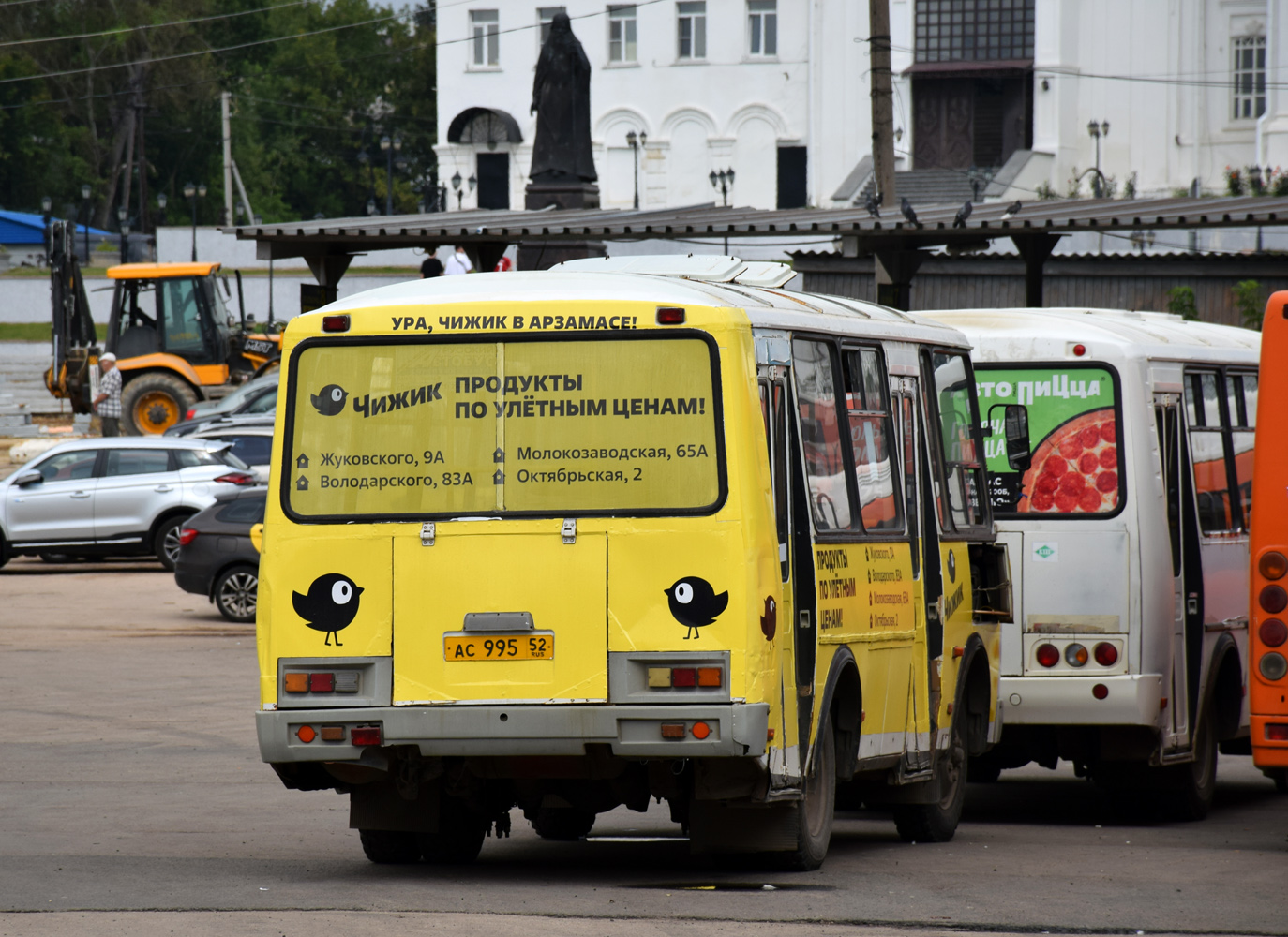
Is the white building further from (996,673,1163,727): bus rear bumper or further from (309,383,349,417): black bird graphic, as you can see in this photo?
(309,383,349,417): black bird graphic

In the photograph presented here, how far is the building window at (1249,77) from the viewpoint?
6838cm

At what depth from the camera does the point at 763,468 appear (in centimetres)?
825

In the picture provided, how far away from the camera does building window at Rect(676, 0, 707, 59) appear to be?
74625 millimetres

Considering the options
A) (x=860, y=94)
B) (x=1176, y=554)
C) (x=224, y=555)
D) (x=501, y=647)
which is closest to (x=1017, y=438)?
(x=1176, y=554)

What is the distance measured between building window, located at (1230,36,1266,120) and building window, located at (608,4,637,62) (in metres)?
20.8

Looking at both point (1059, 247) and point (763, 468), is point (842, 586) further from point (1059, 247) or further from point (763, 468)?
point (1059, 247)

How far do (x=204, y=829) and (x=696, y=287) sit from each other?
400cm

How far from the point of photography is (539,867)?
9.31 meters

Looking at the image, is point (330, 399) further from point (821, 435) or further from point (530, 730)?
point (821, 435)

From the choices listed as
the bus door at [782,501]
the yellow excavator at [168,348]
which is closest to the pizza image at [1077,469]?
the bus door at [782,501]

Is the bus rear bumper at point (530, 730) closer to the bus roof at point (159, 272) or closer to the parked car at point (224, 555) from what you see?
the parked car at point (224, 555)

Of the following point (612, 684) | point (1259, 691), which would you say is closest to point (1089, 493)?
point (1259, 691)

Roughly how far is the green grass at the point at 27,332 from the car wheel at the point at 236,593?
4177 cm

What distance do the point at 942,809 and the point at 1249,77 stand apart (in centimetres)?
6284
